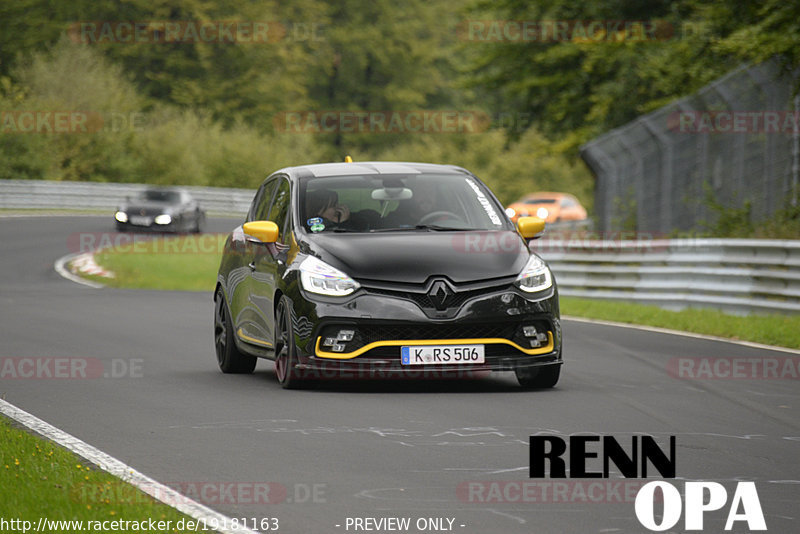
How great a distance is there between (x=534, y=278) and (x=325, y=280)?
151 cm

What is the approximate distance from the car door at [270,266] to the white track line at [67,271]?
1451 cm

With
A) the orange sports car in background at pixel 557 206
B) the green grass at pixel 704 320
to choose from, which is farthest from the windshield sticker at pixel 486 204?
the orange sports car in background at pixel 557 206

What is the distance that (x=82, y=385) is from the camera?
11.7 metres

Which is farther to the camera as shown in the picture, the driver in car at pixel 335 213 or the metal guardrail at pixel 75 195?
the metal guardrail at pixel 75 195

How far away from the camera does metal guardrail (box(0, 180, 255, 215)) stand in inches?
1989

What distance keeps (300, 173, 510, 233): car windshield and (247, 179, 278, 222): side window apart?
0.88 m

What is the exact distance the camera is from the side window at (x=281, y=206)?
11.8 metres

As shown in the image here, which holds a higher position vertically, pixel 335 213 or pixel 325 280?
pixel 335 213

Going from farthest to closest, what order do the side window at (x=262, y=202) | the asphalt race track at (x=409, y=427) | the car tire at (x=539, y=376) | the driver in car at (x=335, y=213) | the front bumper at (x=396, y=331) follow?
1. the side window at (x=262, y=202)
2. the driver in car at (x=335, y=213)
3. the car tire at (x=539, y=376)
4. the front bumper at (x=396, y=331)
5. the asphalt race track at (x=409, y=427)

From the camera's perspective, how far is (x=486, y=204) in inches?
471

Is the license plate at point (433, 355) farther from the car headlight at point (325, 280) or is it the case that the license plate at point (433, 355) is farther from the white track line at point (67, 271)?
the white track line at point (67, 271)

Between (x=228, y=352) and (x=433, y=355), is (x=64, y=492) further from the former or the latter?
(x=228, y=352)

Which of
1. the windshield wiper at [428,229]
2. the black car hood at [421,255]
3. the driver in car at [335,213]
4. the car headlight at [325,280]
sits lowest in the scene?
the car headlight at [325,280]

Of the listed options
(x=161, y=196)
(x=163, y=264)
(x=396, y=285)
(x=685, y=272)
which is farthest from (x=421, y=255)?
(x=161, y=196)
